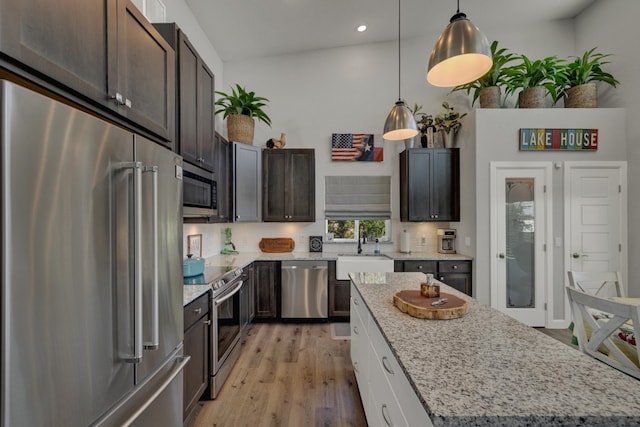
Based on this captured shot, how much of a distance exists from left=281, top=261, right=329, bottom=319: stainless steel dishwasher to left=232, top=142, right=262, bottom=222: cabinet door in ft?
2.78

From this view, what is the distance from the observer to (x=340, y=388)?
7.97 ft

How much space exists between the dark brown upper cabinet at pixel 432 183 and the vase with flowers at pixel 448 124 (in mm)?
230

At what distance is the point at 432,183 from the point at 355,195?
45.1 inches

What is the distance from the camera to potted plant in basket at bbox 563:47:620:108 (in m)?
3.74

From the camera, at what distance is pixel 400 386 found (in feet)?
3.53

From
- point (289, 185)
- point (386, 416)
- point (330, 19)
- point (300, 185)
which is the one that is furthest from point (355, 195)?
point (386, 416)

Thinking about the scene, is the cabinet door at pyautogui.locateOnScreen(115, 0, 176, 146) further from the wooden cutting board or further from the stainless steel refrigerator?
the wooden cutting board

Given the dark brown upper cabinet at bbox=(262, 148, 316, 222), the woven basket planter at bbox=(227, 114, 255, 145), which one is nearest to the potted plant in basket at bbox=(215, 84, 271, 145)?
the woven basket planter at bbox=(227, 114, 255, 145)

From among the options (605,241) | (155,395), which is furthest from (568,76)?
(155,395)

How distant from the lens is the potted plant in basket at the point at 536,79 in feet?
12.2

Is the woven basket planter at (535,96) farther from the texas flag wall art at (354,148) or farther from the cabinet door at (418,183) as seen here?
the texas flag wall art at (354,148)

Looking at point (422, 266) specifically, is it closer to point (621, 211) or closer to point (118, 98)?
point (621, 211)

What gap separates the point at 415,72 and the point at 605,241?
3.48 metres

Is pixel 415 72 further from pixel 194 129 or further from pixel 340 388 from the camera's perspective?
pixel 340 388
